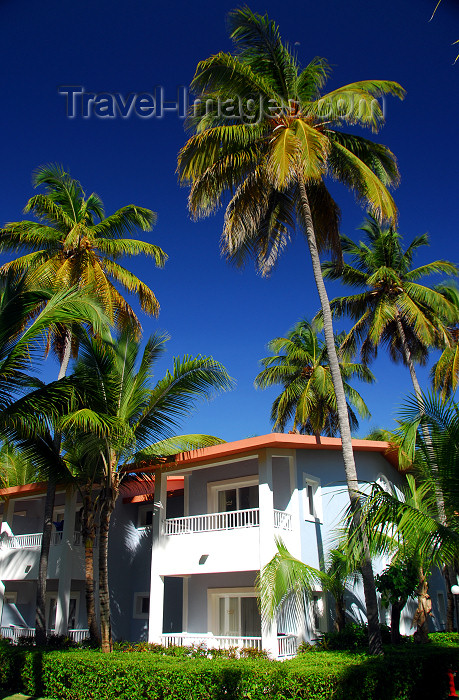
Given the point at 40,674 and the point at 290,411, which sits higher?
the point at 290,411

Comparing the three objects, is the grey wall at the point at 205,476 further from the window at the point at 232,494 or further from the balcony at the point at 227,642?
the balcony at the point at 227,642

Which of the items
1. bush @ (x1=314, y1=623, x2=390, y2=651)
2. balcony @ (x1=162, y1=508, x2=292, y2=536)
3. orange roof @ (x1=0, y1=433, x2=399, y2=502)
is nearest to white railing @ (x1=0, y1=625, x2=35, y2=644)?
balcony @ (x1=162, y1=508, x2=292, y2=536)

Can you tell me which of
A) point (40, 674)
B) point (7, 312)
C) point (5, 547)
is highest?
point (7, 312)

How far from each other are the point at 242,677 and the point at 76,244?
545 inches

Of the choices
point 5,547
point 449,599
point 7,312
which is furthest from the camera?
point 5,547

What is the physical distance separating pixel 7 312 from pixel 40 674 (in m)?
8.51

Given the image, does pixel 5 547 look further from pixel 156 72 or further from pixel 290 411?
pixel 156 72

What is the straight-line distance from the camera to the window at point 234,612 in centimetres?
1625

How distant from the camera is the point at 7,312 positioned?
9609 mm

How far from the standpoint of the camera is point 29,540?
2100 centimetres

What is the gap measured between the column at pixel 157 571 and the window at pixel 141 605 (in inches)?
126

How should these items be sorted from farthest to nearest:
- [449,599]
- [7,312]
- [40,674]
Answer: [449,599] → [40,674] → [7,312]

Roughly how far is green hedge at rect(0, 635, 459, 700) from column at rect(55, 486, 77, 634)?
18.5 feet

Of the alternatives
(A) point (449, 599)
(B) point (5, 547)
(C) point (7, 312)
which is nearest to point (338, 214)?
(C) point (7, 312)
